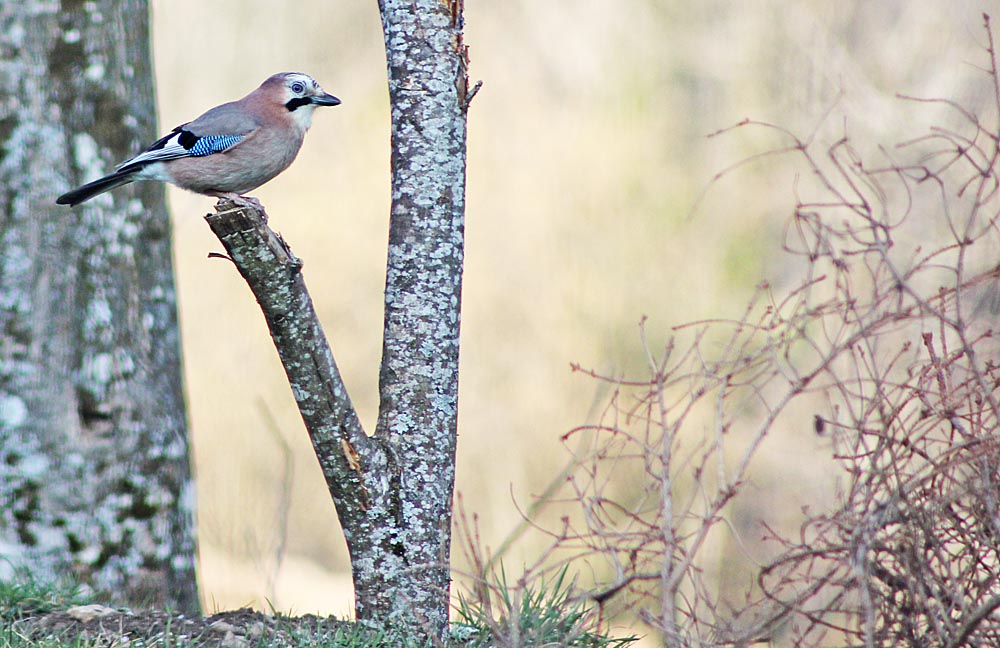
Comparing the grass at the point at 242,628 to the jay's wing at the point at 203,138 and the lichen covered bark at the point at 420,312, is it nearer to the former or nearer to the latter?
the lichen covered bark at the point at 420,312

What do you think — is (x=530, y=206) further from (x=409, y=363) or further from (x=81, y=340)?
(x=409, y=363)

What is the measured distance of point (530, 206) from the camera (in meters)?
12.5

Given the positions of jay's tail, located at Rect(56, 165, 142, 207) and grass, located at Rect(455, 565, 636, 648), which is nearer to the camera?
grass, located at Rect(455, 565, 636, 648)

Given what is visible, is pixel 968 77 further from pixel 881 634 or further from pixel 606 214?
pixel 881 634

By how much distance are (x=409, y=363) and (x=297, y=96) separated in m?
1.75

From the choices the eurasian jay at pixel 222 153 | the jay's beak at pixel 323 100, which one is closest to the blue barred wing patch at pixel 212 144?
the eurasian jay at pixel 222 153

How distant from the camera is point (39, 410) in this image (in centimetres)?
482

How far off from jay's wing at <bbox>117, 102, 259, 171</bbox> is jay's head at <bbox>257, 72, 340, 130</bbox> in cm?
23

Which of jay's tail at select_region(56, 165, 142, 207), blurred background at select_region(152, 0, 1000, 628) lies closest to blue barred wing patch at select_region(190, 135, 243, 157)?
jay's tail at select_region(56, 165, 142, 207)

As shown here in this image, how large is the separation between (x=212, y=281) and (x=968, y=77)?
26.8 ft

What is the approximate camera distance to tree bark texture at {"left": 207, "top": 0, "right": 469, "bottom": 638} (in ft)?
12.2

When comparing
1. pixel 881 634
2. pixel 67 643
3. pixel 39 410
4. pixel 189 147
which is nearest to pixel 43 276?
pixel 39 410

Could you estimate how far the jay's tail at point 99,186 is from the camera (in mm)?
4590

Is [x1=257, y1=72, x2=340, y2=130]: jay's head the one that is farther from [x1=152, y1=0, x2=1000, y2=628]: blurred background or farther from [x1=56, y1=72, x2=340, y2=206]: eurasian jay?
[x1=152, y1=0, x2=1000, y2=628]: blurred background
